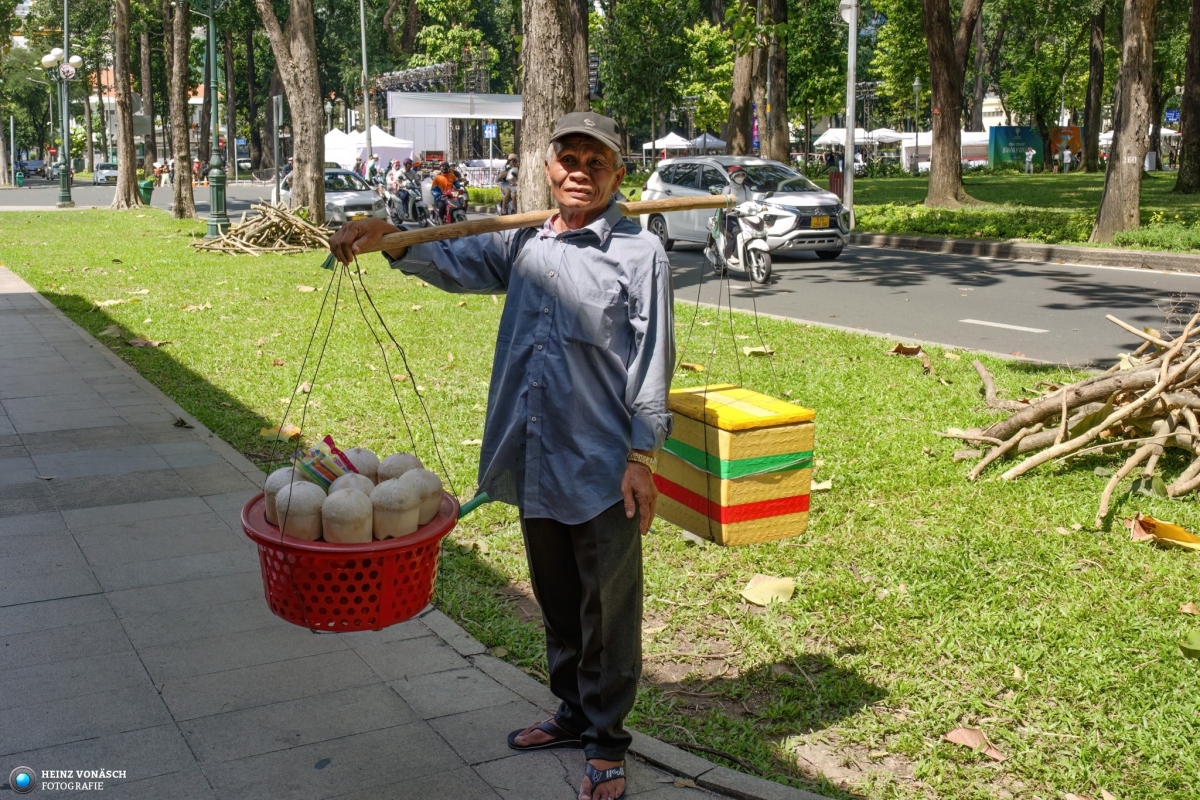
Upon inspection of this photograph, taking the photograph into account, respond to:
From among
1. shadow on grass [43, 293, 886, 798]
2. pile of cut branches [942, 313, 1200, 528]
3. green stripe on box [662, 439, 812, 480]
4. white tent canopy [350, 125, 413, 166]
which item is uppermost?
white tent canopy [350, 125, 413, 166]

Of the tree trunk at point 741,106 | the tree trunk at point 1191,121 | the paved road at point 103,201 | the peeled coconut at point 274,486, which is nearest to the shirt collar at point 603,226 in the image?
the peeled coconut at point 274,486

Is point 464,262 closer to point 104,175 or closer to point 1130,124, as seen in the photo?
point 1130,124

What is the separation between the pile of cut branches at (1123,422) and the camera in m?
5.65

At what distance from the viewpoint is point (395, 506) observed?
3045mm

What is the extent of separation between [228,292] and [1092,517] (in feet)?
36.0

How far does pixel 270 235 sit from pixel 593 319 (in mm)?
17378

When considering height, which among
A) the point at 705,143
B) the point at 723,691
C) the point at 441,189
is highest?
the point at 705,143

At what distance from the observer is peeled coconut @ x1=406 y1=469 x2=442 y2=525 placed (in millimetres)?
3137

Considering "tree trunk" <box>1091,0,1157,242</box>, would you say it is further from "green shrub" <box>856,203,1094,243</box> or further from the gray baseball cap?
the gray baseball cap

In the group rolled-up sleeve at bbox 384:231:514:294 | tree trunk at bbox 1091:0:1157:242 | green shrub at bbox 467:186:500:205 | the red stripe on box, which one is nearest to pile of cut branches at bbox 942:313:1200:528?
the red stripe on box

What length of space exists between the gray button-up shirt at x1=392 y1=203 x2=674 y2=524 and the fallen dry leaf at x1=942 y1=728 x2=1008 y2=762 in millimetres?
1380

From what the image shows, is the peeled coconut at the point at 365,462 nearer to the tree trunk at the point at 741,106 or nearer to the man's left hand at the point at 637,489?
the man's left hand at the point at 637,489

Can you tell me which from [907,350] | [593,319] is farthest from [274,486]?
[907,350]

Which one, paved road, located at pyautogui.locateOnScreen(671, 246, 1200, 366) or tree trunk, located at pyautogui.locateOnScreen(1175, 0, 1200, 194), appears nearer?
paved road, located at pyautogui.locateOnScreen(671, 246, 1200, 366)
